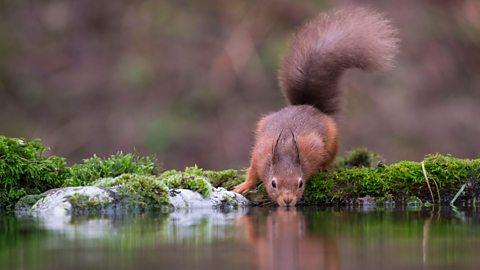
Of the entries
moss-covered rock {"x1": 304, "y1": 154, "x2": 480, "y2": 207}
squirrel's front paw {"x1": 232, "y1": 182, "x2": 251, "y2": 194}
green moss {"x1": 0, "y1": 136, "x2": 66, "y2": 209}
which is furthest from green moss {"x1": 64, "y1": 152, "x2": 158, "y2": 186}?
moss-covered rock {"x1": 304, "y1": 154, "x2": 480, "y2": 207}

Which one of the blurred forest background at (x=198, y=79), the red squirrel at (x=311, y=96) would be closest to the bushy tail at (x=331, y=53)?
the red squirrel at (x=311, y=96)

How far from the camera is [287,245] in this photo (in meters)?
5.22

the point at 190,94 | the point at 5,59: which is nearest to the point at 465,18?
the point at 190,94

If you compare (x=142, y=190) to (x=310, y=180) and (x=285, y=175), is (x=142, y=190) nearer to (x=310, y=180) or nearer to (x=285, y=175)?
(x=285, y=175)

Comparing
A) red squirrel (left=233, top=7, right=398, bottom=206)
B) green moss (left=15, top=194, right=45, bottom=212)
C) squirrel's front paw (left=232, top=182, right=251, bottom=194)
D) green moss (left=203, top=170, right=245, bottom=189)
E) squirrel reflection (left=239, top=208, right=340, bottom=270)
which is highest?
red squirrel (left=233, top=7, right=398, bottom=206)

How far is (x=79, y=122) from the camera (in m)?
16.1

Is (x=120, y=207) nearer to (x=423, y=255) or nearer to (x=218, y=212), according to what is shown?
(x=218, y=212)

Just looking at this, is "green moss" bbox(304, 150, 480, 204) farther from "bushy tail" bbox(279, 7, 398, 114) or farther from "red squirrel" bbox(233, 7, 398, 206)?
"bushy tail" bbox(279, 7, 398, 114)

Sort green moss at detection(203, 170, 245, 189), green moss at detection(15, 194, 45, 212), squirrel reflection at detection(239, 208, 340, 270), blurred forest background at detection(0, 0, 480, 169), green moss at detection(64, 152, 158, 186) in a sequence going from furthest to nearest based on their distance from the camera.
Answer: blurred forest background at detection(0, 0, 480, 169) → green moss at detection(203, 170, 245, 189) → green moss at detection(64, 152, 158, 186) → green moss at detection(15, 194, 45, 212) → squirrel reflection at detection(239, 208, 340, 270)

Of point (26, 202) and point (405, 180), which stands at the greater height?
point (405, 180)

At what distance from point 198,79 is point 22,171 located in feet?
31.5

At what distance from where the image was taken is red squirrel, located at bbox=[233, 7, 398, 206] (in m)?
7.57

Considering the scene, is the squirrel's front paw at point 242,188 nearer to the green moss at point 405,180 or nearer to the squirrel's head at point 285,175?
the squirrel's head at point 285,175

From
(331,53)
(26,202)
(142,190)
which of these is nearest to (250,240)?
(142,190)
